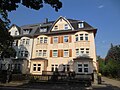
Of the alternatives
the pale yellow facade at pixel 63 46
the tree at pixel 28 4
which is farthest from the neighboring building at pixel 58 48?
the tree at pixel 28 4

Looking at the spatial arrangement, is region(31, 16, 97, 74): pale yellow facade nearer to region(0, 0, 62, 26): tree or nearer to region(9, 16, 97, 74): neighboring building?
region(9, 16, 97, 74): neighboring building

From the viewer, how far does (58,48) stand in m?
33.1

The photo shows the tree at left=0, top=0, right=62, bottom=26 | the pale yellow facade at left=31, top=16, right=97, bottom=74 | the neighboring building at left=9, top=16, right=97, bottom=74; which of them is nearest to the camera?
the tree at left=0, top=0, right=62, bottom=26

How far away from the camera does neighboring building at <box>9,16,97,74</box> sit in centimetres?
3006

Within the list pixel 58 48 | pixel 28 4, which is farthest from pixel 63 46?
pixel 28 4

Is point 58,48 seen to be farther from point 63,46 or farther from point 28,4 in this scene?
point 28,4

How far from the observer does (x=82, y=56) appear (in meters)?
30.3

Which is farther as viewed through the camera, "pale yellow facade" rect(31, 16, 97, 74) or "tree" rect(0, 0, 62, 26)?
"pale yellow facade" rect(31, 16, 97, 74)

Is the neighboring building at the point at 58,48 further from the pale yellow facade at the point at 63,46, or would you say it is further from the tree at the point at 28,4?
the tree at the point at 28,4

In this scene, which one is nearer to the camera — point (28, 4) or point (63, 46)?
point (28, 4)

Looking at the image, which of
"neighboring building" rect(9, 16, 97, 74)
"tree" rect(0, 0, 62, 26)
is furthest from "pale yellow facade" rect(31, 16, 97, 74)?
"tree" rect(0, 0, 62, 26)

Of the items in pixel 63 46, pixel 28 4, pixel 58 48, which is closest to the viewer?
pixel 28 4

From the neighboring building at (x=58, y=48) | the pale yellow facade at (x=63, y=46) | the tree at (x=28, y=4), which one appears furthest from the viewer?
the pale yellow facade at (x=63, y=46)

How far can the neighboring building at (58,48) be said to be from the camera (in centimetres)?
3006
